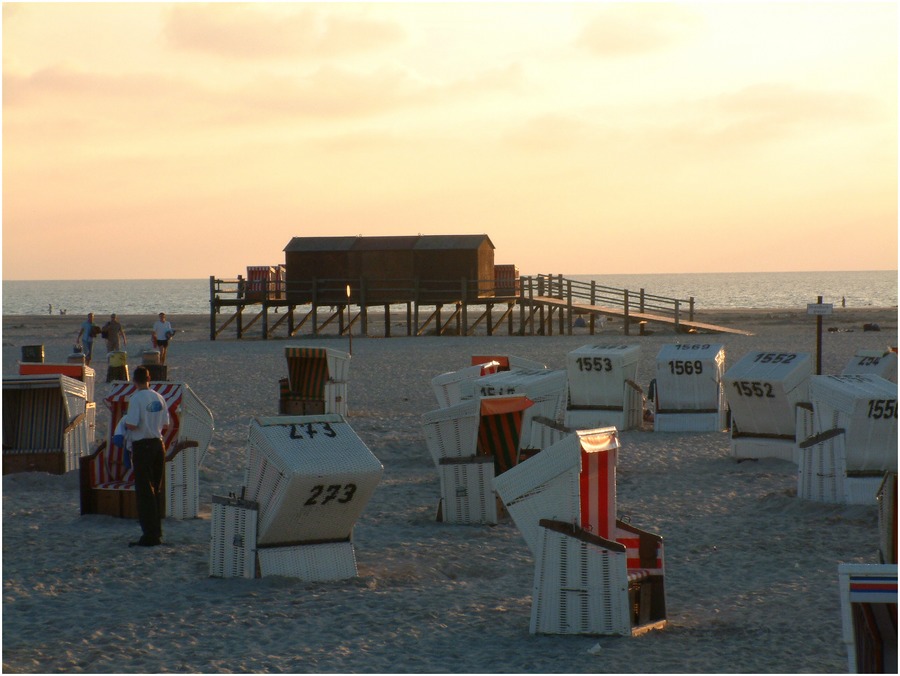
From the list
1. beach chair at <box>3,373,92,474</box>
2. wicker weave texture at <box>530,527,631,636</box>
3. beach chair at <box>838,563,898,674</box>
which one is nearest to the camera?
beach chair at <box>838,563,898,674</box>

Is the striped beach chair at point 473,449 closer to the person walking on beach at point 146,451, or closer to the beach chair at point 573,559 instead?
the person walking on beach at point 146,451

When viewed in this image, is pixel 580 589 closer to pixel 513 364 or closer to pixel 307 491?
pixel 307 491

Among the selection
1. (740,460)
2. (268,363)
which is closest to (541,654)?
(740,460)

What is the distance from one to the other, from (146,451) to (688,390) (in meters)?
8.94

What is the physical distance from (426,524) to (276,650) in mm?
3723

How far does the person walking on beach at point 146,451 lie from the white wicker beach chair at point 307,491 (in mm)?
1328

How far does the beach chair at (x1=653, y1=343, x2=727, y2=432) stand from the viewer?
15977mm

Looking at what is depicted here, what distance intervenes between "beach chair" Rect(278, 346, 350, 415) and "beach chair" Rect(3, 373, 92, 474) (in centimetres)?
503

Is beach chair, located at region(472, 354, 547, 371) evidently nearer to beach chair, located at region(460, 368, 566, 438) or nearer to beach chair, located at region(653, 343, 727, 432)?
beach chair, located at region(653, 343, 727, 432)

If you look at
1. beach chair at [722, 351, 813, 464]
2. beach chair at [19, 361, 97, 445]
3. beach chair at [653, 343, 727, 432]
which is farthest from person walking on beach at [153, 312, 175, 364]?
beach chair at [722, 351, 813, 464]

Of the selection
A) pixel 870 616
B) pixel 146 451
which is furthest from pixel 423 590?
pixel 870 616

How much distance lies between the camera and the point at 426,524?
10328 mm

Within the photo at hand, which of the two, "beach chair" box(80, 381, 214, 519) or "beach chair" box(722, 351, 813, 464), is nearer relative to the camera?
"beach chair" box(80, 381, 214, 519)

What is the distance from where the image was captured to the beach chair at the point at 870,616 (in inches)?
177
